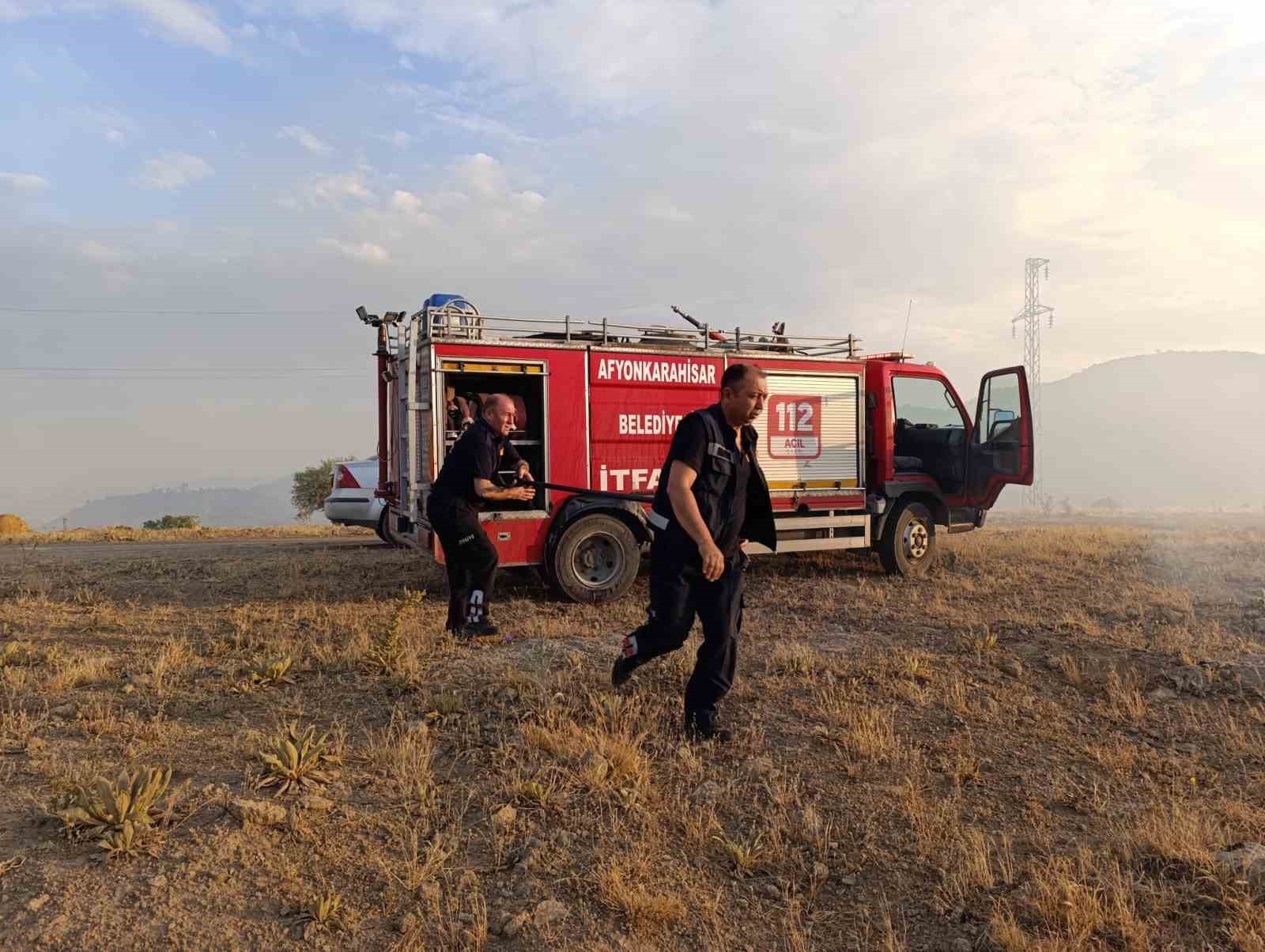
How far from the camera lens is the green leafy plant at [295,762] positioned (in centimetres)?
351

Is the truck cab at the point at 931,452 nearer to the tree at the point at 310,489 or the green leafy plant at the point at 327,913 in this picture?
the green leafy plant at the point at 327,913

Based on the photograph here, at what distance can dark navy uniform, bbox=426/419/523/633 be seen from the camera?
646 cm

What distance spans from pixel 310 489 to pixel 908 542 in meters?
31.6

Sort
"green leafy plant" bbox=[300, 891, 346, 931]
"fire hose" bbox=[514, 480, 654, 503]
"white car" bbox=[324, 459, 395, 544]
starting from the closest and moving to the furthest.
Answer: "green leafy plant" bbox=[300, 891, 346, 931]
"fire hose" bbox=[514, 480, 654, 503]
"white car" bbox=[324, 459, 395, 544]

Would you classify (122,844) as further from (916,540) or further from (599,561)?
(916,540)

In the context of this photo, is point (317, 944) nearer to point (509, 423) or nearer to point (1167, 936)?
point (1167, 936)

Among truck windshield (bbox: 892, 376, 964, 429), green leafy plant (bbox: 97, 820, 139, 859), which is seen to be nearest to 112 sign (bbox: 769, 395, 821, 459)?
truck windshield (bbox: 892, 376, 964, 429)

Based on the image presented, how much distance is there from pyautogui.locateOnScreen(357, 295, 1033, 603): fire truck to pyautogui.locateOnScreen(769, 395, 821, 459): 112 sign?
2 cm

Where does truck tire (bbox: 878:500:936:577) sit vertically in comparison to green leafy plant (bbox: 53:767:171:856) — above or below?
above

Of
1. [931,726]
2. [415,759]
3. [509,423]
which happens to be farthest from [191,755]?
[931,726]

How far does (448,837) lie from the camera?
3146mm

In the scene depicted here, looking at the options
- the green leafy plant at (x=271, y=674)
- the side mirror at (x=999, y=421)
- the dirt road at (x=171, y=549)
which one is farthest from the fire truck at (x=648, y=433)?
the dirt road at (x=171, y=549)

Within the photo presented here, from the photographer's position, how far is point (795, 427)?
9.45 m

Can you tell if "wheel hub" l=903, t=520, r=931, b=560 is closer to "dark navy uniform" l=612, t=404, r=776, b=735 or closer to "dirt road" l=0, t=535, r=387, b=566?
"dark navy uniform" l=612, t=404, r=776, b=735
